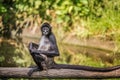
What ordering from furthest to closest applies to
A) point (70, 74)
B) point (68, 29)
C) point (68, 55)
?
point (68, 29), point (68, 55), point (70, 74)

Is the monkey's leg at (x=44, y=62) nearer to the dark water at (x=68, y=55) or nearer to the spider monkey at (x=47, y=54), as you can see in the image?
the spider monkey at (x=47, y=54)

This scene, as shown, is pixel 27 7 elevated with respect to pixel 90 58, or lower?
elevated

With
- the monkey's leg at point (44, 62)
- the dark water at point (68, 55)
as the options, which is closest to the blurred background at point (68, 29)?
the dark water at point (68, 55)

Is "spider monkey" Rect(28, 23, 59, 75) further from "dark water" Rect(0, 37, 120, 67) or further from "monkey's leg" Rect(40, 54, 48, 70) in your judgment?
"dark water" Rect(0, 37, 120, 67)

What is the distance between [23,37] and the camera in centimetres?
955

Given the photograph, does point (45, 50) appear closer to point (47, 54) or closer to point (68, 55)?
point (47, 54)

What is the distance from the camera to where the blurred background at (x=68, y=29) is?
8.09 meters

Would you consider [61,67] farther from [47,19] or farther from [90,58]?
[47,19]

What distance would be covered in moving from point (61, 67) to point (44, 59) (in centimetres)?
18

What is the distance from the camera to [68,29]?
9.25m

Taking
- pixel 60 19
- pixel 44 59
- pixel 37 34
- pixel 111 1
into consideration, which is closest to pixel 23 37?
pixel 37 34

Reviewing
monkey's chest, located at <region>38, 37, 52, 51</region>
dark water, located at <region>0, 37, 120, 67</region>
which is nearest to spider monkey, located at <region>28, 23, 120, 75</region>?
monkey's chest, located at <region>38, 37, 52, 51</region>

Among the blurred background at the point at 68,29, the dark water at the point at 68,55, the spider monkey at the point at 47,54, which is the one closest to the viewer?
the spider monkey at the point at 47,54

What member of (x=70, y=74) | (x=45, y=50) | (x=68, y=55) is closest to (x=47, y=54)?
(x=45, y=50)
